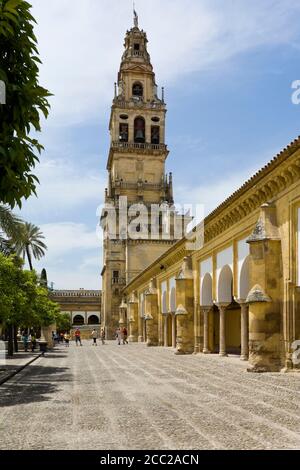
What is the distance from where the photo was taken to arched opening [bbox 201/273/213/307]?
24547 mm

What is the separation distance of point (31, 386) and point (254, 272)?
669 cm

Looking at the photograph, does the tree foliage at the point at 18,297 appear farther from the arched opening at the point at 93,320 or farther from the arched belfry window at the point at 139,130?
the arched opening at the point at 93,320

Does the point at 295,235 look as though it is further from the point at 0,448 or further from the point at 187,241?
the point at 187,241

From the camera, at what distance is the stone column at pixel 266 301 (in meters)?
15.4

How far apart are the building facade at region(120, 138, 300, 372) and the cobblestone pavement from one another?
1.23 metres

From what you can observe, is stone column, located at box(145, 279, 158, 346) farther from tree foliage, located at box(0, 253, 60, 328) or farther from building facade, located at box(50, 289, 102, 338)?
building facade, located at box(50, 289, 102, 338)

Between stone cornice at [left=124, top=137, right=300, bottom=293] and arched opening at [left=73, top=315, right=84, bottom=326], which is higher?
stone cornice at [left=124, top=137, right=300, bottom=293]

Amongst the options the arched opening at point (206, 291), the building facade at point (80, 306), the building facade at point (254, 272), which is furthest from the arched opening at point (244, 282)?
the building facade at point (80, 306)

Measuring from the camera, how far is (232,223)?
20.4m

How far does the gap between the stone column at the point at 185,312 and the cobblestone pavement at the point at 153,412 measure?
10472 mm

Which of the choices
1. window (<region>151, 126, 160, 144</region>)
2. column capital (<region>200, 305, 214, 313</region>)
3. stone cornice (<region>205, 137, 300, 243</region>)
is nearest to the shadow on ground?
stone cornice (<region>205, 137, 300, 243</region>)

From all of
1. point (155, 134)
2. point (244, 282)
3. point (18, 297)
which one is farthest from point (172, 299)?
point (155, 134)
